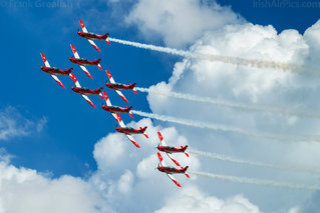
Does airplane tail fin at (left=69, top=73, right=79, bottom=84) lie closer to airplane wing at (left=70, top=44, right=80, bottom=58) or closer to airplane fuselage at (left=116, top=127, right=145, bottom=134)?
airplane wing at (left=70, top=44, right=80, bottom=58)

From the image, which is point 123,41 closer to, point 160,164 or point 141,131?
point 141,131

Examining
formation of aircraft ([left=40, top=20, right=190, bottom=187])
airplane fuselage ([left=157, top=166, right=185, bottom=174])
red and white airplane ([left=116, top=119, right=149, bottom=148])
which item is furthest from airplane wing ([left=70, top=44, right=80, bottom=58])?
airplane fuselage ([left=157, top=166, right=185, bottom=174])

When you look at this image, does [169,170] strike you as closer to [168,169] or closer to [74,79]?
[168,169]

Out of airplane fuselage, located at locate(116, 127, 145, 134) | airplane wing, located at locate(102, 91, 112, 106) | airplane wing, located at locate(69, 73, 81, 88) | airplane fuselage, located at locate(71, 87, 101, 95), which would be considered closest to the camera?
airplane fuselage, located at locate(71, 87, 101, 95)

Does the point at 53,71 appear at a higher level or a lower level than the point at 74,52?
lower

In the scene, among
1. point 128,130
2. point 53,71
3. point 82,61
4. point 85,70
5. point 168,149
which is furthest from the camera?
point 128,130

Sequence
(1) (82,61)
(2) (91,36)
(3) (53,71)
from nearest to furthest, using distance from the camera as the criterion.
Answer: (3) (53,71) < (2) (91,36) < (1) (82,61)

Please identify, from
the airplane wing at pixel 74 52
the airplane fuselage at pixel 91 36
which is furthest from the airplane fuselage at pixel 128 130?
the airplane fuselage at pixel 91 36

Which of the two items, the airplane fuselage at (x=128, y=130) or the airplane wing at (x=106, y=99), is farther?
the airplane wing at (x=106, y=99)

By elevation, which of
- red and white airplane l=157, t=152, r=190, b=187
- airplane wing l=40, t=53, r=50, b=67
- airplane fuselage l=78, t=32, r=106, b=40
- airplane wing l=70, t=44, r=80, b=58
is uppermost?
airplane fuselage l=78, t=32, r=106, b=40

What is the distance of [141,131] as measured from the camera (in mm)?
171750

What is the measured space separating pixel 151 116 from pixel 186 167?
2177 cm

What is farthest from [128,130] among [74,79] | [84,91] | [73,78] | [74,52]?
[74,52]

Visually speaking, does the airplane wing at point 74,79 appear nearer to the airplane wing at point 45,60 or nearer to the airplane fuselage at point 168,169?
the airplane wing at point 45,60
